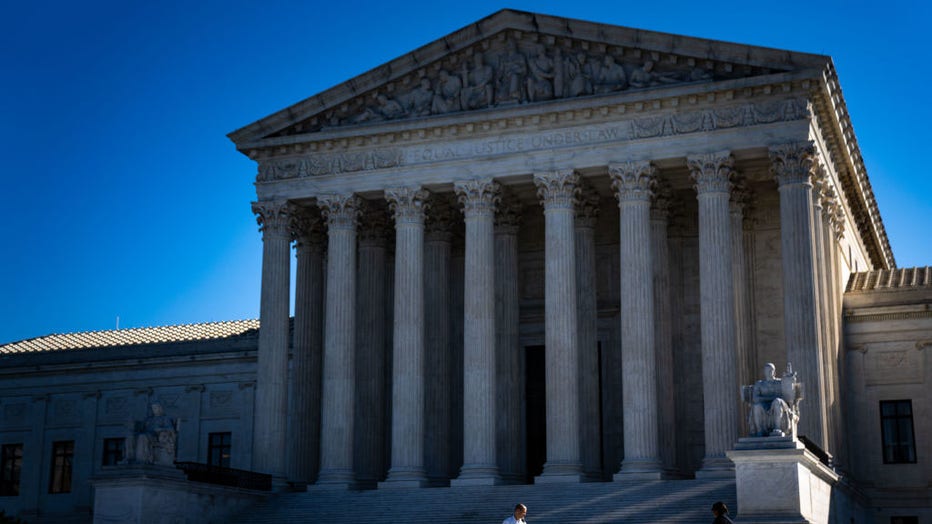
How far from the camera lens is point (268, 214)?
4650 centimetres

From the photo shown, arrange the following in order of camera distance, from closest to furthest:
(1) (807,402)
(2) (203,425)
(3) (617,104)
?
(1) (807,402) < (3) (617,104) < (2) (203,425)

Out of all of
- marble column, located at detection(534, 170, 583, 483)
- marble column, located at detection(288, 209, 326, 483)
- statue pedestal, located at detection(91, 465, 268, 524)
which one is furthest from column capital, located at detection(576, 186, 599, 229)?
statue pedestal, located at detection(91, 465, 268, 524)

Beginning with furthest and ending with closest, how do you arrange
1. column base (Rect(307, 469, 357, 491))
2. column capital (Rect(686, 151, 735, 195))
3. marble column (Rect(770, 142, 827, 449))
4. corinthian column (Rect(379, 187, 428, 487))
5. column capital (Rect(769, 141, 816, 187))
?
column base (Rect(307, 469, 357, 491)) → corinthian column (Rect(379, 187, 428, 487)) → column capital (Rect(686, 151, 735, 195)) → column capital (Rect(769, 141, 816, 187)) → marble column (Rect(770, 142, 827, 449))

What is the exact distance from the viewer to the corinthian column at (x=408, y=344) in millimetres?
42969

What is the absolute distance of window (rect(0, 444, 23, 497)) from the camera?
60.2 m

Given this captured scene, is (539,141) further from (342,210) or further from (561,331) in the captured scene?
(342,210)

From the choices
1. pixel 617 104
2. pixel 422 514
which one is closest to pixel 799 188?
pixel 617 104

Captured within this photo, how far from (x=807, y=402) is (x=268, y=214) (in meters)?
20.2

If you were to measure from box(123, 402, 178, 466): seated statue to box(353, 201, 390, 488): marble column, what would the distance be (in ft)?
26.7

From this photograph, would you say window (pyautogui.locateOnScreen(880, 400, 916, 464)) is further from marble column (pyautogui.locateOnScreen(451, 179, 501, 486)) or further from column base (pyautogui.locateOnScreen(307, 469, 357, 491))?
column base (pyautogui.locateOnScreen(307, 469, 357, 491))

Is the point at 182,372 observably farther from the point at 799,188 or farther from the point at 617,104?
the point at 799,188

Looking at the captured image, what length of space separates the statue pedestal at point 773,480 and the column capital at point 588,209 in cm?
1410

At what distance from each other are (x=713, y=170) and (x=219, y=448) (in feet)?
88.0

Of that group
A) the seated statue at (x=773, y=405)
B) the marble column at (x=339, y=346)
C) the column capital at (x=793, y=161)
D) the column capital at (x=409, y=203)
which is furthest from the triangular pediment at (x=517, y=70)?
the seated statue at (x=773, y=405)
